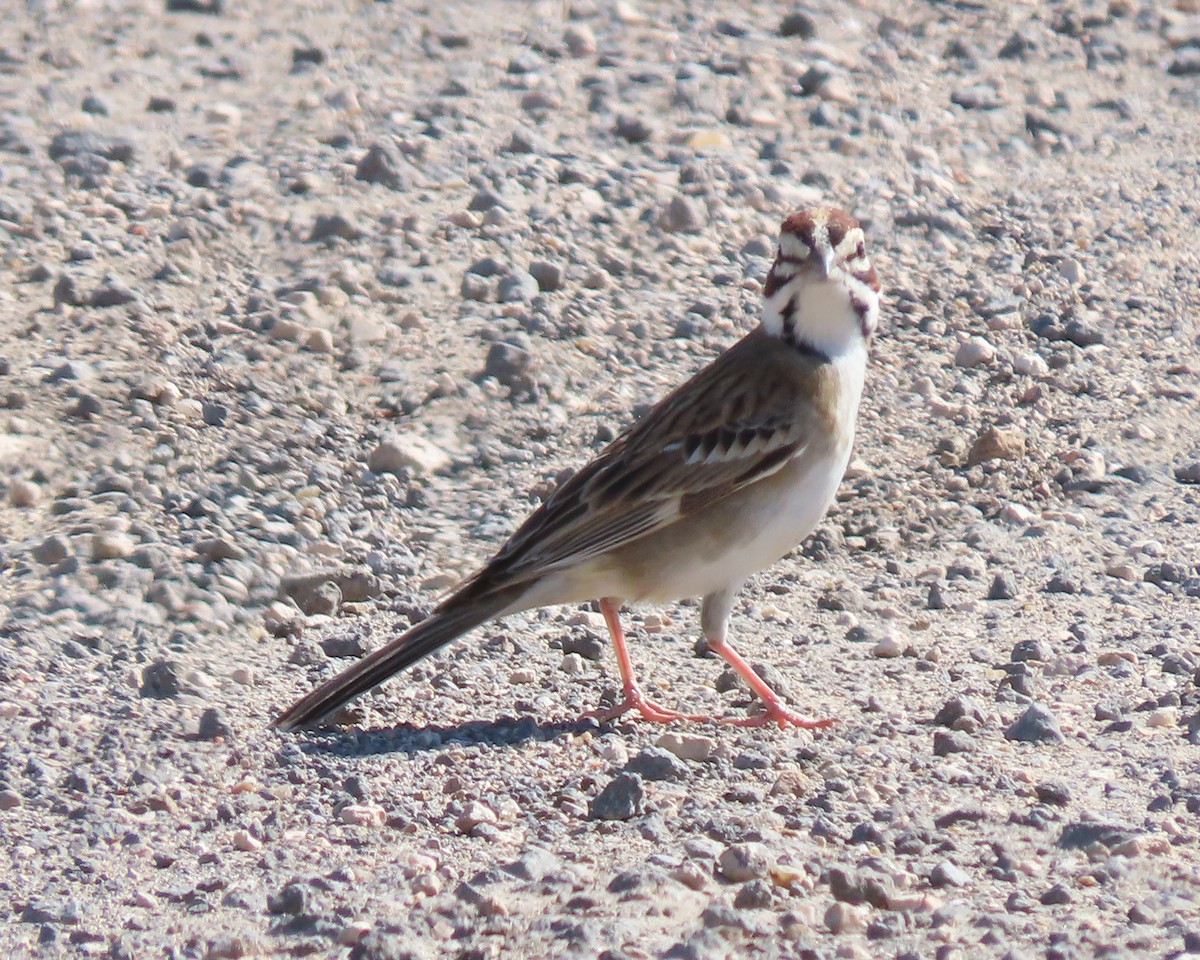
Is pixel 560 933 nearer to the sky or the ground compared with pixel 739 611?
nearer to the sky

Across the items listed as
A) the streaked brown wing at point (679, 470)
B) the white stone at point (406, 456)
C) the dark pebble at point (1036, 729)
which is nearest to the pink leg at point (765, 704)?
the streaked brown wing at point (679, 470)

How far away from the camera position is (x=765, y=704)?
22.0 feet

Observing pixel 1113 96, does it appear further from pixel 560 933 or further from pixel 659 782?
pixel 560 933

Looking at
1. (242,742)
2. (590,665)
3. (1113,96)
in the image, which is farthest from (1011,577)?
(1113,96)

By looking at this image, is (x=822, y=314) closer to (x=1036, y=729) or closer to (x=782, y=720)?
(x=782, y=720)

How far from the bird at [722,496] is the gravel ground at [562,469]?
1.24ft

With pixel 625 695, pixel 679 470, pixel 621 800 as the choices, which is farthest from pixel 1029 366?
pixel 621 800

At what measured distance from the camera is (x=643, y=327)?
30.8ft

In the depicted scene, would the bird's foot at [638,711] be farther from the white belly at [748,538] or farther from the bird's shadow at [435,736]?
the white belly at [748,538]

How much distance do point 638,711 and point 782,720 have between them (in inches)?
19.5

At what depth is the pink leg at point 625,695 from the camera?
672 cm

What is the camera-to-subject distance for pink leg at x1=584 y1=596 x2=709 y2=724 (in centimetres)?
672

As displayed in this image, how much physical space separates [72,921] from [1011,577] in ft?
13.1

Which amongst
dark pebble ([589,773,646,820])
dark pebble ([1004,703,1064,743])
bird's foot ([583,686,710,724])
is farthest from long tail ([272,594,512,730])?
dark pebble ([1004,703,1064,743])
